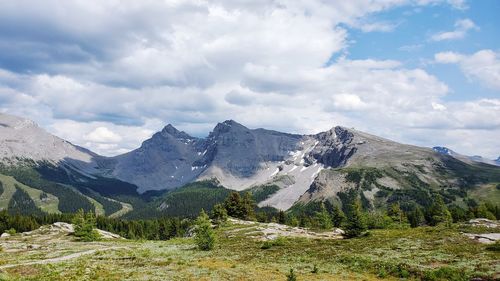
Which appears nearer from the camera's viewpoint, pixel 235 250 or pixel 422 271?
pixel 422 271

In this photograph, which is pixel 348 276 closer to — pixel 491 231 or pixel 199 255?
pixel 199 255

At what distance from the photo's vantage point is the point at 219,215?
4946 inches

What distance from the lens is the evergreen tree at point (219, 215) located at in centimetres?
12188

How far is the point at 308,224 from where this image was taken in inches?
6747

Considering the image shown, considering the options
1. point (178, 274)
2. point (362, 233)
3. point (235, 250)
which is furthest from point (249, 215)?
point (178, 274)

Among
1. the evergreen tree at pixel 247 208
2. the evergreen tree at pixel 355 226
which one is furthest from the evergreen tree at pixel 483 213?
the evergreen tree at pixel 355 226

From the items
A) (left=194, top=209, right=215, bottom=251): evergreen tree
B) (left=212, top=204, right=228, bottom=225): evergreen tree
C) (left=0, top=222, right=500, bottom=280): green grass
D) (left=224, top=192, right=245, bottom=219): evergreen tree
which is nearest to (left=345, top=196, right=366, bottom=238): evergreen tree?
(left=0, top=222, right=500, bottom=280): green grass

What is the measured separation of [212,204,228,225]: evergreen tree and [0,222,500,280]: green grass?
5406 cm

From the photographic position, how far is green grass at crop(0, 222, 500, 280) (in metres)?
40.9

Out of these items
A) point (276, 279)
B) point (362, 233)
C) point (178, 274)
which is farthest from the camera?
point (362, 233)

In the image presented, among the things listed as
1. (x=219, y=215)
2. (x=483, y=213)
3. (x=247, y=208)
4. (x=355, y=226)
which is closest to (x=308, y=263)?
(x=355, y=226)

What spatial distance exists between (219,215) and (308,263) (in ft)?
251

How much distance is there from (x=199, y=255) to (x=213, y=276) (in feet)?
66.9

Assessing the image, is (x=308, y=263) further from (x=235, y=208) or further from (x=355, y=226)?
(x=235, y=208)
